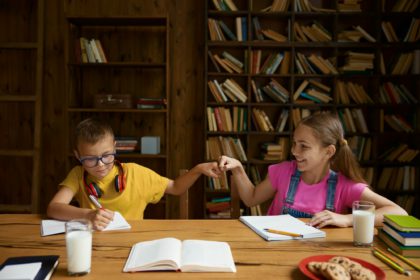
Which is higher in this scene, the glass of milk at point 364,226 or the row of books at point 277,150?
the row of books at point 277,150

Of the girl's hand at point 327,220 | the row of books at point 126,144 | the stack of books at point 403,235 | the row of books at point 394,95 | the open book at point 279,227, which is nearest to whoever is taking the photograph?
the stack of books at point 403,235

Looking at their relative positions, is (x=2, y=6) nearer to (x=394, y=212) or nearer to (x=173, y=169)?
(x=173, y=169)

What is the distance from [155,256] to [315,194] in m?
0.98

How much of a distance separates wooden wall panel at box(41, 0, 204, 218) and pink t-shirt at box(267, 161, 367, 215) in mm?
1973

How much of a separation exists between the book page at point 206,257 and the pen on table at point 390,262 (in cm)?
46

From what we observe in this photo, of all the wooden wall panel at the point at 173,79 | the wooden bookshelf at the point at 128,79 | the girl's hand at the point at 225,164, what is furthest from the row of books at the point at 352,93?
the girl's hand at the point at 225,164

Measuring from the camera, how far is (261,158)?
3838 millimetres

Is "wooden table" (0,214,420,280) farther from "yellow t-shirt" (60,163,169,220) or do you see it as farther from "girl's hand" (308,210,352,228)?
"yellow t-shirt" (60,163,169,220)

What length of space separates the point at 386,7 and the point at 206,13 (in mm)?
1814

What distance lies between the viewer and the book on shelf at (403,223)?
49.0 inches

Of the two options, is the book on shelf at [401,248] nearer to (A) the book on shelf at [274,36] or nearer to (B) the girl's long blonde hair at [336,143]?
(B) the girl's long blonde hair at [336,143]

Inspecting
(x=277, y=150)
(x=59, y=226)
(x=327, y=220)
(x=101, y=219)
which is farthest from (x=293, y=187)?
(x=277, y=150)

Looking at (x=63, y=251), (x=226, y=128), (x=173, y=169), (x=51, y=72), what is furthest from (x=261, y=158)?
(x=63, y=251)

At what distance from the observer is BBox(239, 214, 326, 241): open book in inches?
54.6
